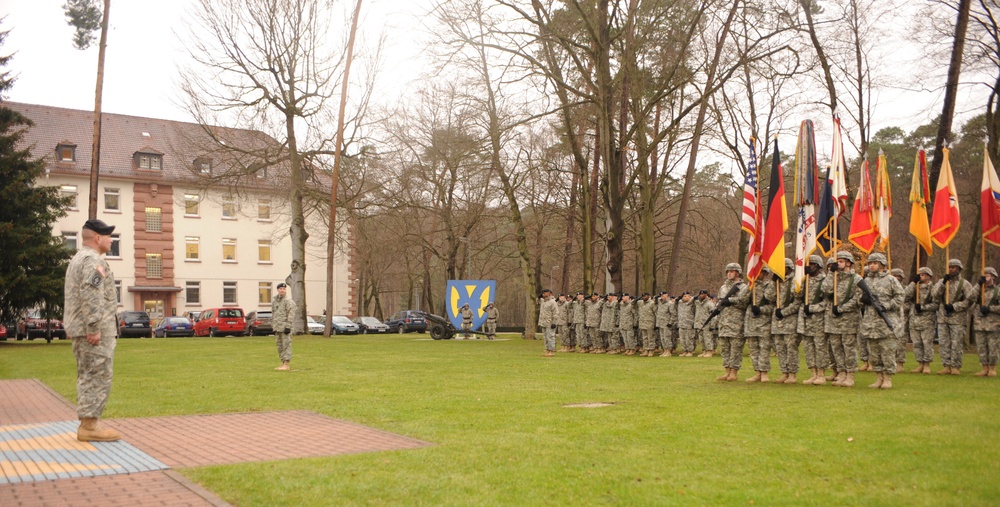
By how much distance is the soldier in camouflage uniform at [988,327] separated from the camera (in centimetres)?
1541

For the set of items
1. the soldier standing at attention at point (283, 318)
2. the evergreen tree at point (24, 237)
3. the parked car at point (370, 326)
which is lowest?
the parked car at point (370, 326)

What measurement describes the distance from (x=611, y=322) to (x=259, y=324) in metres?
27.7

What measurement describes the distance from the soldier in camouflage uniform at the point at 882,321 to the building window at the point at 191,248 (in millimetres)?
52853

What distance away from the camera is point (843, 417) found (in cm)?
987

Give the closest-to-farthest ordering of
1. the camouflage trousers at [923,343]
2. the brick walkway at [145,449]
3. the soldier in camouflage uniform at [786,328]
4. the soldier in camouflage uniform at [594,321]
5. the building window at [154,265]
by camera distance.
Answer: the brick walkway at [145,449]
the soldier in camouflage uniform at [786,328]
the camouflage trousers at [923,343]
the soldier in camouflage uniform at [594,321]
the building window at [154,265]

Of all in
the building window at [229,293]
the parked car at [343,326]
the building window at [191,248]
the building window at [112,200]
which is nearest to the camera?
the parked car at [343,326]

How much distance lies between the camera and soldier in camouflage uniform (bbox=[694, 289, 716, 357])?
23.9 metres

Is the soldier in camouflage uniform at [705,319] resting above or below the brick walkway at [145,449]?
above

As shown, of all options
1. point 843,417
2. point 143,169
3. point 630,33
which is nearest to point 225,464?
point 843,417

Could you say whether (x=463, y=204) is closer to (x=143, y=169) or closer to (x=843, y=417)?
(x=143, y=169)

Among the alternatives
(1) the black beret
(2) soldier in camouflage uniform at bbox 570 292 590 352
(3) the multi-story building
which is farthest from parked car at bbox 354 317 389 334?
(1) the black beret

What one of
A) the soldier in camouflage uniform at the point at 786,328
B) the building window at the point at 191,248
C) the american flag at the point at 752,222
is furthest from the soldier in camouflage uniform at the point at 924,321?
the building window at the point at 191,248

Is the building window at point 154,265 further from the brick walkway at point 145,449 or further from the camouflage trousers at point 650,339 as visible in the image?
the brick walkway at point 145,449

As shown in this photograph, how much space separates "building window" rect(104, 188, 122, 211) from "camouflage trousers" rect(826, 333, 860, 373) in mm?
52519
